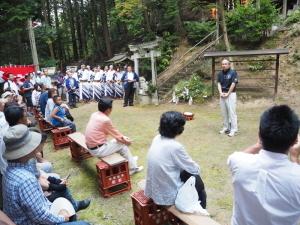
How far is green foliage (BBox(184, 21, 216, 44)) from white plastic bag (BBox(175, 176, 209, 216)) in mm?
14946

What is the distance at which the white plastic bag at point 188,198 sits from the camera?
11.0ft

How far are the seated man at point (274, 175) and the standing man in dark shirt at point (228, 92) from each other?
549cm

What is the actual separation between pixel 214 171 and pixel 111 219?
2148 millimetres

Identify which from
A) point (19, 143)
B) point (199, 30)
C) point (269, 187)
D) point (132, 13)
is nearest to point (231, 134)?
point (19, 143)

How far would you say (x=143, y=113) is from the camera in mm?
11055

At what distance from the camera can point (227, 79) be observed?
740 centimetres

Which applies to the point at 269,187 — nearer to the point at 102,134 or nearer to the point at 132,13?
the point at 102,134

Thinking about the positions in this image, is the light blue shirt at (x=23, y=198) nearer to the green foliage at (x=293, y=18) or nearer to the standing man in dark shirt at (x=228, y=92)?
the standing man in dark shirt at (x=228, y=92)

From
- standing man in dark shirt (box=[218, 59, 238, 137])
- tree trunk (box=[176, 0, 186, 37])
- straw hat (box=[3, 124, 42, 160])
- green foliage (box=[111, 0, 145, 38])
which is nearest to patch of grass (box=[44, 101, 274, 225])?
standing man in dark shirt (box=[218, 59, 238, 137])

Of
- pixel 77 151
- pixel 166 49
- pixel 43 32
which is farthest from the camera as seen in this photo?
pixel 43 32

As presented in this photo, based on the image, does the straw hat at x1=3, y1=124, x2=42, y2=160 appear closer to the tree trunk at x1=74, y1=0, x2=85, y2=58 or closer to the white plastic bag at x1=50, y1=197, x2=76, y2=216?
the white plastic bag at x1=50, y1=197, x2=76, y2=216

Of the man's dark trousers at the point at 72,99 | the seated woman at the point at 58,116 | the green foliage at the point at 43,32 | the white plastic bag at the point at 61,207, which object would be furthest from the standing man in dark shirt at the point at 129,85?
the green foliage at the point at 43,32

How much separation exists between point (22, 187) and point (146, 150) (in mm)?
4676

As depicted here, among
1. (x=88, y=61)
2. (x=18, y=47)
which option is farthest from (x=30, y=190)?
(x=88, y=61)
